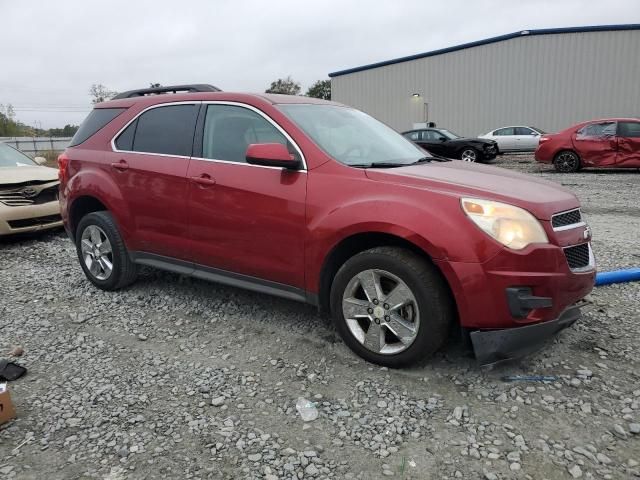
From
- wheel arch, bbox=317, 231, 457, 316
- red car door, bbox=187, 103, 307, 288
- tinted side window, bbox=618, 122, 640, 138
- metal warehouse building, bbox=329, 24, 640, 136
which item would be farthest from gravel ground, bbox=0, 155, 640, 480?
metal warehouse building, bbox=329, 24, 640, 136

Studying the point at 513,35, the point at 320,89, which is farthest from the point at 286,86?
the point at 513,35

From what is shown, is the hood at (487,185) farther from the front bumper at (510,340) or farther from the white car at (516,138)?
the white car at (516,138)

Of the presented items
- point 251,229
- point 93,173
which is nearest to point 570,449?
point 251,229

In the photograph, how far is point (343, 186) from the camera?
3.17 meters

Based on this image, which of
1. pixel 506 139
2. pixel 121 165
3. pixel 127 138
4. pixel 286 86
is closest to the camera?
pixel 121 165

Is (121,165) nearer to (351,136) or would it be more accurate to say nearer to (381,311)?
(351,136)

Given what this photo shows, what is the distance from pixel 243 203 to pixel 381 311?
4.11 feet

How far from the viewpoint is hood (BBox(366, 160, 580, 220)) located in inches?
112

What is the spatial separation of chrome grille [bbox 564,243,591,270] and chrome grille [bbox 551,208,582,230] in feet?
0.47

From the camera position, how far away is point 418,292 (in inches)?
113

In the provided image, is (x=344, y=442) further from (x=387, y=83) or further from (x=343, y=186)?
(x=387, y=83)

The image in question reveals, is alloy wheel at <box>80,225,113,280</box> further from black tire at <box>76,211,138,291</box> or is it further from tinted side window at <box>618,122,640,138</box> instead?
tinted side window at <box>618,122,640,138</box>

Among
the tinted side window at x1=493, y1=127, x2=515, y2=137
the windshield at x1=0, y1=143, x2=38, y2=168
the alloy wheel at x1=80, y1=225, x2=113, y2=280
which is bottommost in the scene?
the alloy wheel at x1=80, y1=225, x2=113, y2=280

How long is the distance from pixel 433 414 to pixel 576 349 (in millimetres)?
1290
